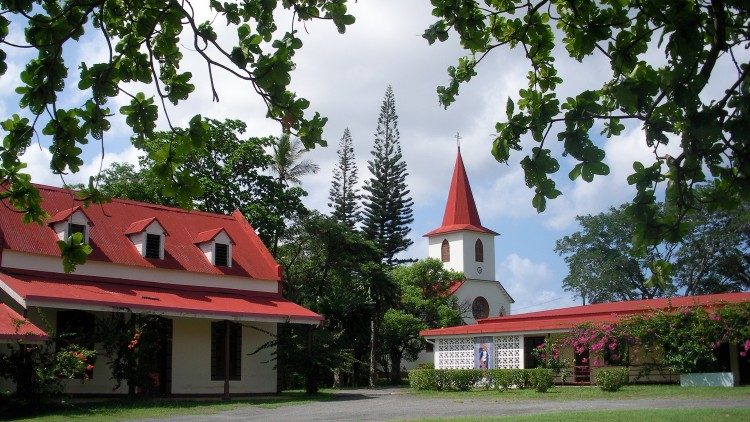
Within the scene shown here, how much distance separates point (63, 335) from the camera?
18.7m

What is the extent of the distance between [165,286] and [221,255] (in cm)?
254

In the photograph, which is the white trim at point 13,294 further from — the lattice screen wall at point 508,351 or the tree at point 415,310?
the tree at point 415,310

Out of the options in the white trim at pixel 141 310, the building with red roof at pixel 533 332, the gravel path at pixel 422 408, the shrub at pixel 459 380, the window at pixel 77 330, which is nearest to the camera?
the gravel path at pixel 422 408

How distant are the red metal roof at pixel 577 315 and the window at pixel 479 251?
68.1ft

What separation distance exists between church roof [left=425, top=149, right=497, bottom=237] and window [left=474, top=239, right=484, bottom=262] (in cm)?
93

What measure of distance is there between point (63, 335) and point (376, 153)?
32188mm

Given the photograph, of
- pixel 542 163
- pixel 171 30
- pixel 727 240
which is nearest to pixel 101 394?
pixel 171 30

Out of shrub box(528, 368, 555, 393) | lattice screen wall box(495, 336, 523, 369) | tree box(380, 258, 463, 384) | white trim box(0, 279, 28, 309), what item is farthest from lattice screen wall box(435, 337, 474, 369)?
white trim box(0, 279, 28, 309)

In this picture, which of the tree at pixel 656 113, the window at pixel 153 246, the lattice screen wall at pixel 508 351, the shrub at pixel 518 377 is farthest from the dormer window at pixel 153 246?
the tree at pixel 656 113

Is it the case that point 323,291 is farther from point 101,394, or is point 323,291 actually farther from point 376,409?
point 376,409

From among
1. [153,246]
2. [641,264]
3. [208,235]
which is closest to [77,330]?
[153,246]

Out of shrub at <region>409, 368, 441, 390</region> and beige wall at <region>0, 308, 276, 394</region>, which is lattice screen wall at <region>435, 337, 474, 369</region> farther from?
beige wall at <region>0, 308, 276, 394</region>

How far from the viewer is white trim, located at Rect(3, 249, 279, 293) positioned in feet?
69.8

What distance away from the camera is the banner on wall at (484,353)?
30359 millimetres
